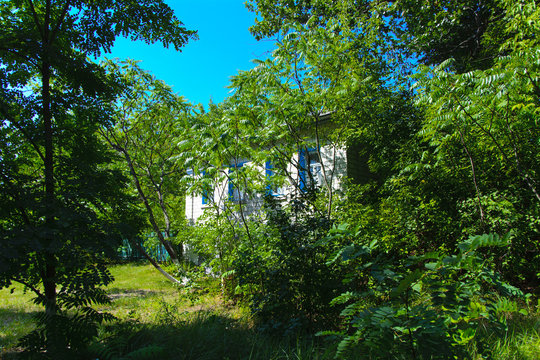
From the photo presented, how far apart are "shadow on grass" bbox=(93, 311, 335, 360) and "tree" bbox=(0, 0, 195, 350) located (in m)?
0.67

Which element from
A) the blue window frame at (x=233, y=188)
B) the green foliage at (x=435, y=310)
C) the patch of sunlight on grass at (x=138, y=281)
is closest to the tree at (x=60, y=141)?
the green foliage at (x=435, y=310)

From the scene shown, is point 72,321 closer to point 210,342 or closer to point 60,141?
point 210,342

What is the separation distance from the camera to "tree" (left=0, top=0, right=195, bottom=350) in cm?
248

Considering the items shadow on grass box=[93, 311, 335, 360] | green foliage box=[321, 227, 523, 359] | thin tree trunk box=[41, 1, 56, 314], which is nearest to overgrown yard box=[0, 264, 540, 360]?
shadow on grass box=[93, 311, 335, 360]

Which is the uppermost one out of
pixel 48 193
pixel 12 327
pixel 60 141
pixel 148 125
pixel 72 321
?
pixel 148 125

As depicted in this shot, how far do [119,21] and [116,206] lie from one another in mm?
2233

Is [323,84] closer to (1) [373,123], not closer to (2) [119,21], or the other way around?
(1) [373,123]

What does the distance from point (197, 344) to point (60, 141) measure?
9.04 feet

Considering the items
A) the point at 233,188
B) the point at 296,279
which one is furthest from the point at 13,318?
the point at 296,279

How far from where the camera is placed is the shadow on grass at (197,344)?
290 cm

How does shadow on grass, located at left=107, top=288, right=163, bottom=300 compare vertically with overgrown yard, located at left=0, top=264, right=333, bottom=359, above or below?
below

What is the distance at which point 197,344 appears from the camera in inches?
127

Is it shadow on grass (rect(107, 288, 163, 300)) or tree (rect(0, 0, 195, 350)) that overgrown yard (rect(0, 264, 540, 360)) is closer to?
tree (rect(0, 0, 195, 350))

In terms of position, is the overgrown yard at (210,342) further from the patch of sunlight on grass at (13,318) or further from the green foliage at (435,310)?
the green foliage at (435,310)
